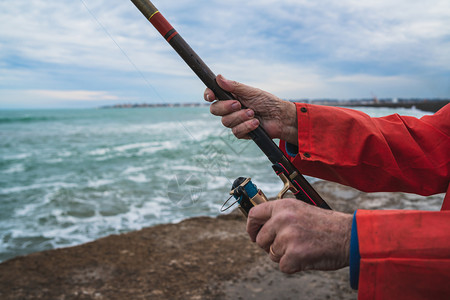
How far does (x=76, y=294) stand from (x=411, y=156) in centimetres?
441

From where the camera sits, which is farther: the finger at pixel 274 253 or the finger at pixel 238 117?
the finger at pixel 238 117

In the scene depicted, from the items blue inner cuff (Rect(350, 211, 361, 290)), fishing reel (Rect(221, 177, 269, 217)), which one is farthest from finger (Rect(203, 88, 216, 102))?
blue inner cuff (Rect(350, 211, 361, 290))

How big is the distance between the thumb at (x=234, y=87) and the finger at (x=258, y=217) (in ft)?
3.46

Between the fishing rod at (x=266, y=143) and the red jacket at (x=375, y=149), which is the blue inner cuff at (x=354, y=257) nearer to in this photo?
the fishing rod at (x=266, y=143)

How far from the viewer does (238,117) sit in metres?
2.28

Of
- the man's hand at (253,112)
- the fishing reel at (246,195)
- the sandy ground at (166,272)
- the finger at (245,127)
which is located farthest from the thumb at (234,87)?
the sandy ground at (166,272)

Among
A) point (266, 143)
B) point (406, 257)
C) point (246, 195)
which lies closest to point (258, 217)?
point (246, 195)

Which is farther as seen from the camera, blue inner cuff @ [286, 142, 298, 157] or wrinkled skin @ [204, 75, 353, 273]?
blue inner cuff @ [286, 142, 298, 157]

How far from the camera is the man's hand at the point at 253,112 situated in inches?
89.3

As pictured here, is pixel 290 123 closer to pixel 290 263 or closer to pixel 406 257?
pixel 290 263

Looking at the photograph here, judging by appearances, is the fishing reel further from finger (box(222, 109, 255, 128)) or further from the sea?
the sea

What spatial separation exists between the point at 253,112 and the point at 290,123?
0.27m

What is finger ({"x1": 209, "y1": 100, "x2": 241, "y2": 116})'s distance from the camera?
7.51ft

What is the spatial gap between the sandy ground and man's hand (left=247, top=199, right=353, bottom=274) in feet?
10.4
